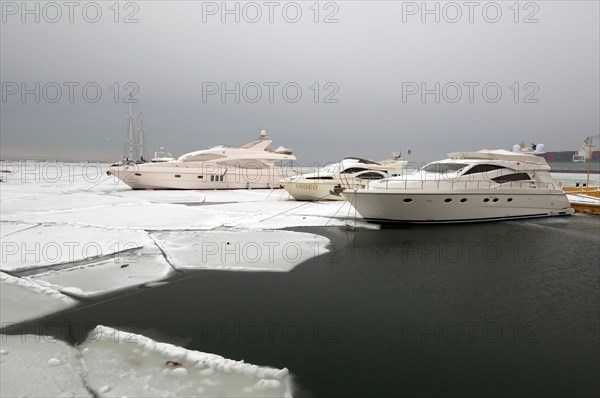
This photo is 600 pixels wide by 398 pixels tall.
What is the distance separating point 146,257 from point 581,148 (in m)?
32.3

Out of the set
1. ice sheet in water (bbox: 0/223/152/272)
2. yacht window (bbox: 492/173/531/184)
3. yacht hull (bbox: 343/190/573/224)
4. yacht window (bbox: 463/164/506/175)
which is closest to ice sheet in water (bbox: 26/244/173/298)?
ice sheet in water (bbox: 0/223/152/272)

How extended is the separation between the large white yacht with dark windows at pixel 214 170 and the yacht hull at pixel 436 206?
16.6 m

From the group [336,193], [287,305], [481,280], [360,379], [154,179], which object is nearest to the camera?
[360,379]

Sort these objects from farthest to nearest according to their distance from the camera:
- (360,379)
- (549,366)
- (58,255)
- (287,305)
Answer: (58,255)
(287,305)
(549,366)
(360,379)

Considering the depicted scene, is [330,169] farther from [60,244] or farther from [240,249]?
[60,244]

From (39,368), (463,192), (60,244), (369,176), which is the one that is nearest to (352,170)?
(369,176)

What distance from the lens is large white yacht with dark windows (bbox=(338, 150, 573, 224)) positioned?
Answer: 12047 millimetres

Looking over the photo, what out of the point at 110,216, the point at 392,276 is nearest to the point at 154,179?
the point at 110,216

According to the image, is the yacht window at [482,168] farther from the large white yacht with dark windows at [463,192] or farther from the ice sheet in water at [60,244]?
the ice sheet in water at [60,244]

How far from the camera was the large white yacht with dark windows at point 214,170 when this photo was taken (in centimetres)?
2533

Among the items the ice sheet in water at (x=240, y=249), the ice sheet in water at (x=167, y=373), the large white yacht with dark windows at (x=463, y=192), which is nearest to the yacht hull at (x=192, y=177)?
the large white yacht with dark windows at (x=463, y=192)

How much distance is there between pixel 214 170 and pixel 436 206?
18895 millimetres

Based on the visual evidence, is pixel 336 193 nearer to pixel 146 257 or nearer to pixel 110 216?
pixel 110 216

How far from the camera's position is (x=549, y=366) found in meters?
3.65
